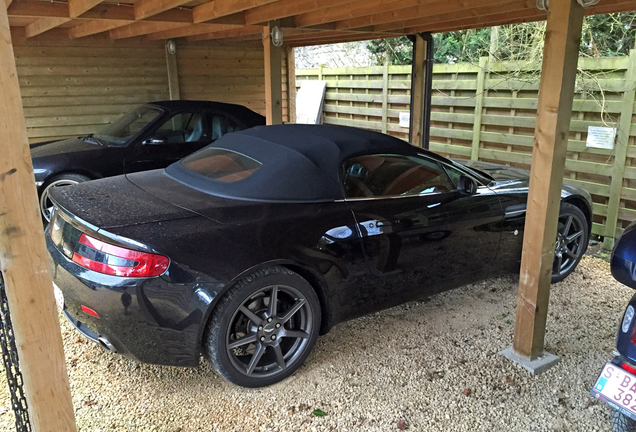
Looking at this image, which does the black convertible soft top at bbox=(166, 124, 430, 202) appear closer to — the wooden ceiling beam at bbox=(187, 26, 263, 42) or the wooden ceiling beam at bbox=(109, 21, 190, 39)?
the wooden ceiling beam at bbox=(109, 21, 190, 39)

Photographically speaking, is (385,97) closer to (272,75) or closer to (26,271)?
(272,75)

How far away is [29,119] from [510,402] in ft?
27.4

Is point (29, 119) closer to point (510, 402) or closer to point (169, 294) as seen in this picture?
point (169, 294)

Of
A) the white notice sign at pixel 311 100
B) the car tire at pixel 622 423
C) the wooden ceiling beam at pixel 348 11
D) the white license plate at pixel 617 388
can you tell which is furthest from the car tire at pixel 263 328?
the white notice sign at pixel 311 100

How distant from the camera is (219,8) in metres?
5.17

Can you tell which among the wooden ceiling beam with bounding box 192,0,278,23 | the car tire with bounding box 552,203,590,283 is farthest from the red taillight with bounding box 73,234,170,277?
the car tire with bounding box 552,203,590,283

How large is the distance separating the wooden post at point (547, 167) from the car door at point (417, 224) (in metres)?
0.63

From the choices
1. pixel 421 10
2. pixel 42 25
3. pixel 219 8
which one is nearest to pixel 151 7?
pixel 219 8

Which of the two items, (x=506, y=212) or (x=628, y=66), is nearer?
(x=506, y=212)

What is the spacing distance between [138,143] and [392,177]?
3.90 meters

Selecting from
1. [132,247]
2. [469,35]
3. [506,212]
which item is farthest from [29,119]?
[469,35]

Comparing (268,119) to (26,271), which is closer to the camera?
(26,271)

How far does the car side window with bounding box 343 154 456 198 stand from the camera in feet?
11.7

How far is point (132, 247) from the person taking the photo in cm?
269
